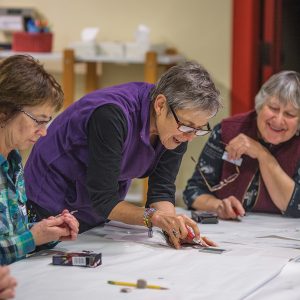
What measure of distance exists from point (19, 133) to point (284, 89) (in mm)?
1363

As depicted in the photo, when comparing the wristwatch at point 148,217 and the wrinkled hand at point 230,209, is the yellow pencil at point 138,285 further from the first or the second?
the wrinkled hand at point 230,209

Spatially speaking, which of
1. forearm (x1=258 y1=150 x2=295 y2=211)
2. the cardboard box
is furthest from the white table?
forearm (x1=258 y1=150 x2=295 y2=211)

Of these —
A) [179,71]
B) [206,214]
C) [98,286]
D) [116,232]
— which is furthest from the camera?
[206,214]

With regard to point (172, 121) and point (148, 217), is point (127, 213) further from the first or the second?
point (172, 121)

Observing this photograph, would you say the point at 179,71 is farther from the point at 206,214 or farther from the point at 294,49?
the point at 294,49

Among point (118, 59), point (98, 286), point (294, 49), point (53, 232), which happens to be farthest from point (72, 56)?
point (98, 286)

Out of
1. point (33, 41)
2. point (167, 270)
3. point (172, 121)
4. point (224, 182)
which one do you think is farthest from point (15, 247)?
point (33, 41)

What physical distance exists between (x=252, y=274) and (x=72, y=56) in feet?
9.86

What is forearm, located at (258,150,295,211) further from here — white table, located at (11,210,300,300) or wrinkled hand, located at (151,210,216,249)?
wrinkled hand, located at (151,210,216,249)

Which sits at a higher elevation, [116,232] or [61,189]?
[61,189]

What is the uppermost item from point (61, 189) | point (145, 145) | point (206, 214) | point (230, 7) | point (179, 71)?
point (230, 7)

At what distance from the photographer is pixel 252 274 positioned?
1907 mm

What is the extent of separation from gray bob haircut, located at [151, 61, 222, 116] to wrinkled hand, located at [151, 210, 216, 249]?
1.19ft

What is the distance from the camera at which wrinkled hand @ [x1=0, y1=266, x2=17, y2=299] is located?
5.07 feet
